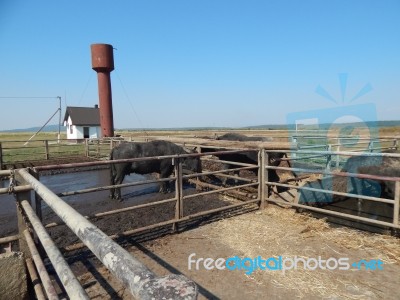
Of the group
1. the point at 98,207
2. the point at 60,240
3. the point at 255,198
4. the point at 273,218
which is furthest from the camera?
the point at 98,207

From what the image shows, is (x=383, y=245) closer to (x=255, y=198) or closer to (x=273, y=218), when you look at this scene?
(x=273, y=218)

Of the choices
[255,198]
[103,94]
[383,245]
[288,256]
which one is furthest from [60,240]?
[103,94]

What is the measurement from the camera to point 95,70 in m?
18.3

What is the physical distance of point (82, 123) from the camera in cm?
3312

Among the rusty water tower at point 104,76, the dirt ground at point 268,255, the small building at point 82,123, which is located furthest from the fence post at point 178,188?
the small building at point 82,123

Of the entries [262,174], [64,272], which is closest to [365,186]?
[262,174]

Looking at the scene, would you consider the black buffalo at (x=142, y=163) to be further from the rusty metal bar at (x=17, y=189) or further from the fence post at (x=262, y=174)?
the rusty metal bar at (x=17, y=189)

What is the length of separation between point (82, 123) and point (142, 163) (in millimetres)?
28830

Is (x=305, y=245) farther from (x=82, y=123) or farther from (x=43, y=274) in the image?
(x=82, y=123)

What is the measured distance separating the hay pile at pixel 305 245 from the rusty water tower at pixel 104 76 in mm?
15012

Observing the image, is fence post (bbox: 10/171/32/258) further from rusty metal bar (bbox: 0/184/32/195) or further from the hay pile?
the hay pile

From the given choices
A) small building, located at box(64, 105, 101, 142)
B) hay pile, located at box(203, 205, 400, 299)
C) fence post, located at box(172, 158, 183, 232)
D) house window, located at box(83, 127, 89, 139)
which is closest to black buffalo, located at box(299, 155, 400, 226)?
hay pile, located at box(203, 205, 400, 299)

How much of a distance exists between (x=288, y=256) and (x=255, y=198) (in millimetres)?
2220

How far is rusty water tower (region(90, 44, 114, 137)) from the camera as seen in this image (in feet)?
58.5
